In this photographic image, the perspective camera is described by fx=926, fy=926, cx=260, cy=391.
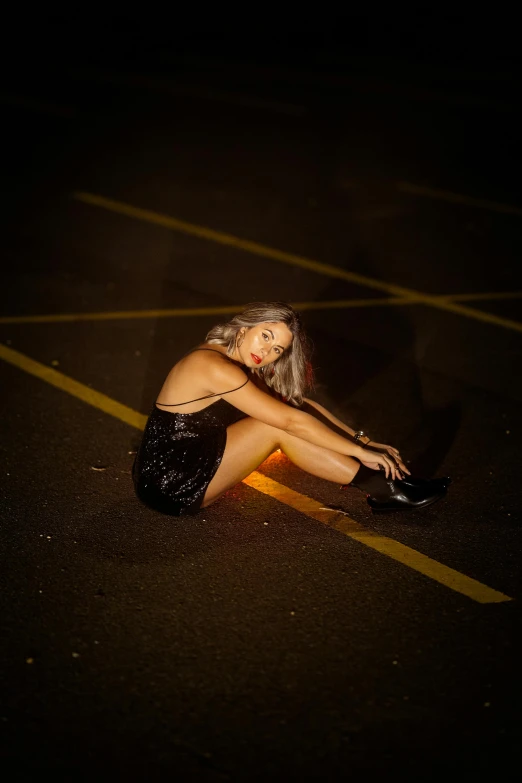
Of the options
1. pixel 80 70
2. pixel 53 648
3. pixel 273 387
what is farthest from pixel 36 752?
pixel 80 70

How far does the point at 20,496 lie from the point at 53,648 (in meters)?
1.33

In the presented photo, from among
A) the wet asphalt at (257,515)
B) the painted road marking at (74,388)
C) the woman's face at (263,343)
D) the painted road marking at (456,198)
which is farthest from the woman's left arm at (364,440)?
the painted road marking at (456,198)

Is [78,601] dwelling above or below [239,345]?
below

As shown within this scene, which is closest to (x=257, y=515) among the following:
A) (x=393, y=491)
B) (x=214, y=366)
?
(x=393, y=491)

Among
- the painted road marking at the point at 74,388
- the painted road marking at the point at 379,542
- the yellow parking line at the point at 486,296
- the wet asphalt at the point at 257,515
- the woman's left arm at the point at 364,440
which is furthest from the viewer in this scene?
the yellow parking line at the point at 486,296

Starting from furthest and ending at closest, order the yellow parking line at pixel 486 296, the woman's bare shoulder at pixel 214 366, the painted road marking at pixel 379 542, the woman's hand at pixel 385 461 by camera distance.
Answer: the yellow parking line at pixel 486 296 → the woman's hand at pixel 385 461 → the woman's bare shoulder at pixel 214 366 → the painted road marking at pixel 379 542

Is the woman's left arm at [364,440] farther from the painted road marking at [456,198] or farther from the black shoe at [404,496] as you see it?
the painted road marking at [456,198]

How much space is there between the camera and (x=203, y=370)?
443 centimetres

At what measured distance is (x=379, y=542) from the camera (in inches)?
175

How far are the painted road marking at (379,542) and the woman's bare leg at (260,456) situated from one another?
0.65ft

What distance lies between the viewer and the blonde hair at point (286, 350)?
14.5ft

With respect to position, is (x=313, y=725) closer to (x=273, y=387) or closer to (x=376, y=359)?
(x=273, y=387)

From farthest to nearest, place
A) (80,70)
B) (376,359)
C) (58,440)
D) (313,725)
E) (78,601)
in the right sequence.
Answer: (80,70) → (376,359) → (58,440) → (78,601) → (313,725)

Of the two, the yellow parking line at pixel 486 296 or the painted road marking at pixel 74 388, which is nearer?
the painted road marking at pixel 74 388
